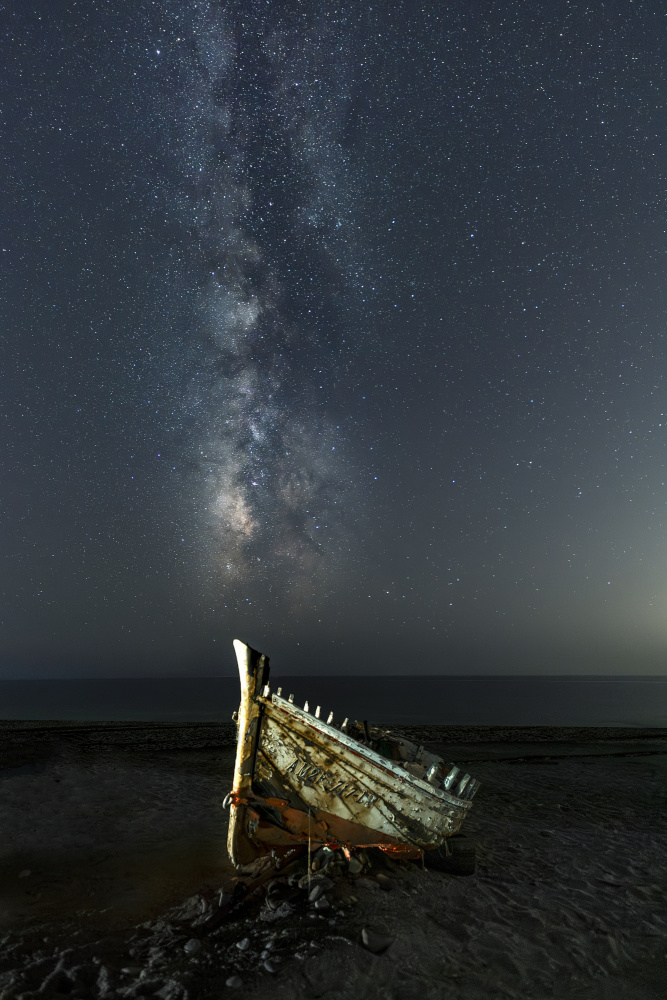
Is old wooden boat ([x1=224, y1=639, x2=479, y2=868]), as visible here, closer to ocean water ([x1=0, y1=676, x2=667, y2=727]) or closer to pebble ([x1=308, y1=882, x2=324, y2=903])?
pebble ([x1=308, y1=882, x2=324, y2=903])

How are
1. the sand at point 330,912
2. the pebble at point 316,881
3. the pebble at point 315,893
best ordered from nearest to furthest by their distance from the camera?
the sand at point 330,912 < the pebble at point 315,893 < the pebble at point 316,881

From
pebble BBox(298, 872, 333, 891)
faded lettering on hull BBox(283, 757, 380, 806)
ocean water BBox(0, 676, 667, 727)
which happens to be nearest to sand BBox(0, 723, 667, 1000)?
pebble BBox(298, 872, 333, 891)

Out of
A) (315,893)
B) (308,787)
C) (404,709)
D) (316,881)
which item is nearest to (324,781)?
(308,787)

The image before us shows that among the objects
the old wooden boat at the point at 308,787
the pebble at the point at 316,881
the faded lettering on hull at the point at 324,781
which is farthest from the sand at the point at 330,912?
the faded lettering on hull at the point at 324,781

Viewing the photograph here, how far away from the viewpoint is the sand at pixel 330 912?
247 inches

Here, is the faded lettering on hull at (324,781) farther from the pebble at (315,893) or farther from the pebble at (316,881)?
the pebble at (315,893)

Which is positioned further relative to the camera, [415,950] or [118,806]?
[118,806]

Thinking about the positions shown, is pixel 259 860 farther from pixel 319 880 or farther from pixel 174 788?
pixel 174 788

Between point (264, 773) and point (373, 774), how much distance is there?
2019mm

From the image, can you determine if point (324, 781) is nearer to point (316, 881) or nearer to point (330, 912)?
point (316, 881)

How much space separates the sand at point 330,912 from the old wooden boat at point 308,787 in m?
0.77

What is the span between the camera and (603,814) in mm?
14555

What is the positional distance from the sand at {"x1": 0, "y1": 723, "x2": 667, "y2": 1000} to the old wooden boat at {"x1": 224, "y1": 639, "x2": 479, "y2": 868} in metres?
0.77

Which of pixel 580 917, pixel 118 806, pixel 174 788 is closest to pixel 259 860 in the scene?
pixel 580 917
